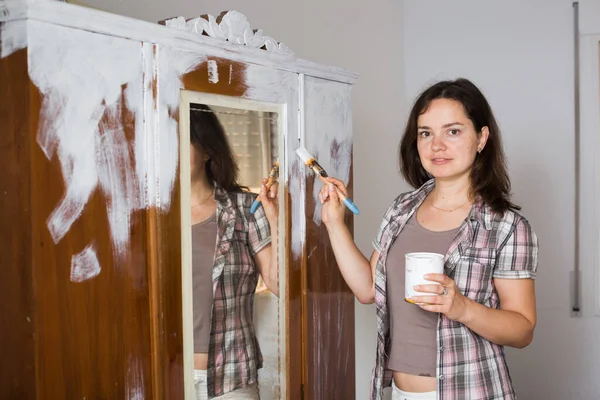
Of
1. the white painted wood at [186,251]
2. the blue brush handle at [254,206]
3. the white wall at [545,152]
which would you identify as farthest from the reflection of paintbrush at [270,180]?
the white wall at [545,152]

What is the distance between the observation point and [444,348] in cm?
163

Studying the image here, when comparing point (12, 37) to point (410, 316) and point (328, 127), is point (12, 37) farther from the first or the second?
point (410, 316)

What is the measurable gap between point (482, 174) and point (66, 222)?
1124 mm

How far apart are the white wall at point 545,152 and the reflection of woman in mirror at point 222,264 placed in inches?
83.7

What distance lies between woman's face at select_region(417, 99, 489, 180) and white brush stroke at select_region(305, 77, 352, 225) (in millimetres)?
239

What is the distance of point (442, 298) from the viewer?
145 cm

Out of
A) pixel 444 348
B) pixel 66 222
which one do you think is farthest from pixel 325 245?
pixel 66 222

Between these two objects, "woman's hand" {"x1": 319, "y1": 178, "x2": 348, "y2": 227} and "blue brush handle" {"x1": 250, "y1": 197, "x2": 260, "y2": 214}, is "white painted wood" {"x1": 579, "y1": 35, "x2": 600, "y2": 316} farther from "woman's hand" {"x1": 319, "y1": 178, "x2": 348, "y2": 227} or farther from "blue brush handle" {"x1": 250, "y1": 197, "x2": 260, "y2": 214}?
"blue brush handle" {"x1": 250, "y1": 197, "x2": 260, "y2": 214}

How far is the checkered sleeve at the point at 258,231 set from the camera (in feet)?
5.01

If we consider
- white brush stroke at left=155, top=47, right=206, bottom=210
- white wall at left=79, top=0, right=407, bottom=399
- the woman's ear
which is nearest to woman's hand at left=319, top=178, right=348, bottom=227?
the woman's ear

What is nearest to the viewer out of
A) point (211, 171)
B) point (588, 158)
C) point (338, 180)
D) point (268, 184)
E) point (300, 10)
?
point (211, 171)

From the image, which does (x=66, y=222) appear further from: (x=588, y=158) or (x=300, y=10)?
(x=588, y=158)

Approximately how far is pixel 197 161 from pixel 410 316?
0.74m

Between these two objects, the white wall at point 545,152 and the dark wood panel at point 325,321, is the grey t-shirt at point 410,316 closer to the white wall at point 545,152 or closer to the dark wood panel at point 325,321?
the dark wood panel at point 325,321
